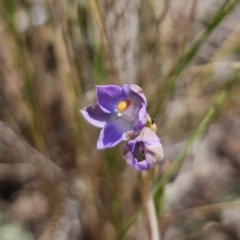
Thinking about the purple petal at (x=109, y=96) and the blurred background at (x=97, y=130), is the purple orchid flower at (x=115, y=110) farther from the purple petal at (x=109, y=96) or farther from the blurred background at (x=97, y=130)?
the blurred background at (x=97, y=130)

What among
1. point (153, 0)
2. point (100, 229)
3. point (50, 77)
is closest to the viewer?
point (100, 229)

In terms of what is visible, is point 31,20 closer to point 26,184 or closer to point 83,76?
point 83,76

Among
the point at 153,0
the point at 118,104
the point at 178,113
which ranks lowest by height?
the point at 178,113

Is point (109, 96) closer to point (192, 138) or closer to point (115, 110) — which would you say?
point (115, 110)

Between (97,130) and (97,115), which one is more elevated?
(97,115)

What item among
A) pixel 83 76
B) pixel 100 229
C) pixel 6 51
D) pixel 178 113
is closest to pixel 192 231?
pixel 100 229

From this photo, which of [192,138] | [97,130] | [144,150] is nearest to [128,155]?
[144,150]

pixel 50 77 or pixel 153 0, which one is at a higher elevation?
pixel 153 0
